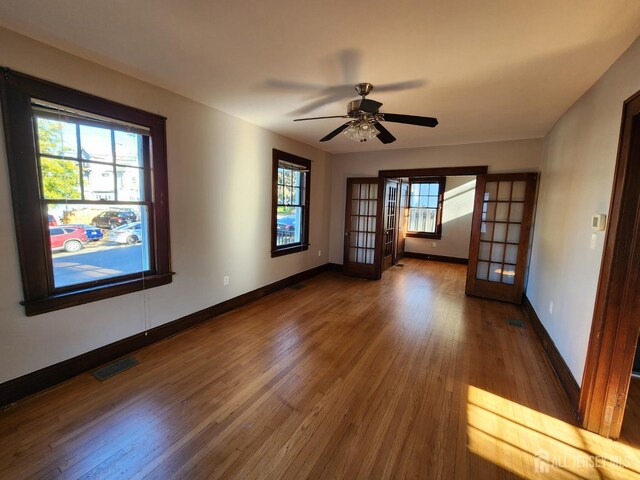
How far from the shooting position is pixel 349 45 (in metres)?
1.92

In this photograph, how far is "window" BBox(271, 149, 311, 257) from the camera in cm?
447

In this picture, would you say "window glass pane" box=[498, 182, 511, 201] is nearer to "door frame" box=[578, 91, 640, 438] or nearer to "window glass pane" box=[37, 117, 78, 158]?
"door frame" box=[578, 91, 640, 438]

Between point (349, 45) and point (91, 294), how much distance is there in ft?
9.39

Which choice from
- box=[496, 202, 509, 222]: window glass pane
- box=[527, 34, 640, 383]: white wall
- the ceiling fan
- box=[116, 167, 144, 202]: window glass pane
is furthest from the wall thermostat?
box=[116, 167, 144, 202]: window glass pane

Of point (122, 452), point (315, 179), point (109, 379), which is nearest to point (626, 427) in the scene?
point (122, 452)

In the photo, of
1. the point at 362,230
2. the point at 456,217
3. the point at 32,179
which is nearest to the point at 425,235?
the point at 456,217

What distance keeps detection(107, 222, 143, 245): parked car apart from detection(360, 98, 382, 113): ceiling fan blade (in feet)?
7.95

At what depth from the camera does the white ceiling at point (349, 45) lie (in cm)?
158

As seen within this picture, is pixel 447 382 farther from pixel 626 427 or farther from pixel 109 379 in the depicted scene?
pixel 109 379

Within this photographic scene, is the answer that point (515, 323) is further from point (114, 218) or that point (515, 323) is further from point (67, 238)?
point (67, 238)

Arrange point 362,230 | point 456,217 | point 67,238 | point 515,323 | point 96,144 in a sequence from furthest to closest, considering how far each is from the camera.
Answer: point 456,217 < point 362,230 < point 515,323 < point 96,144 < point 67,238

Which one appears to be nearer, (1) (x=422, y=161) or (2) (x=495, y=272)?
(2) (x=495, y=272)

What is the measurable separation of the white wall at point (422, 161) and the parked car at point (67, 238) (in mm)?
4351

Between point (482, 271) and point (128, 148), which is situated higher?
point (128, 148)
